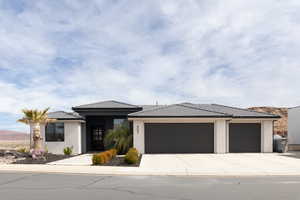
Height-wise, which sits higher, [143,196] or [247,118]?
[247,118]

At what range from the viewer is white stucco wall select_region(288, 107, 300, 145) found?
77.8 feet

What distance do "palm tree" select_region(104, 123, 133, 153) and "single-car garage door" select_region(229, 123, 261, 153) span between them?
8.27 m

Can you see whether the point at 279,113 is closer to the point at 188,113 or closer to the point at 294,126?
the point at 294,126

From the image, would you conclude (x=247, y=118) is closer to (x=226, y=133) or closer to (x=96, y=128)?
(x=226, y=133)

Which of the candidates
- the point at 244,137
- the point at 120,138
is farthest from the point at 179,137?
the point at 244,137

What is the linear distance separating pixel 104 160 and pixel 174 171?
4.17 meters

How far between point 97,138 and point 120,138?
3.78 meters

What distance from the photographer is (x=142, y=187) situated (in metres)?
8.20

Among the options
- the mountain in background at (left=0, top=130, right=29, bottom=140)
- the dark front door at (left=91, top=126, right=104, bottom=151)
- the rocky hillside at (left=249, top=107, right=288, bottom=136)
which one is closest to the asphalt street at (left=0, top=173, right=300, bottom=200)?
the dark front door at (left=91, top=126, right=104, bottom=151)

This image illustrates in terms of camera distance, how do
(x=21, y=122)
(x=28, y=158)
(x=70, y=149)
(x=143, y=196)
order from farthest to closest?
1. (x=70, y=149)
2. (x=21, y=122)
3. (x=28, y=158)
4. (x=143, y=196)

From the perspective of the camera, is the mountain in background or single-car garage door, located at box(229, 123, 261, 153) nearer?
single-car garage door, located at box(229, 123, 261, 153)

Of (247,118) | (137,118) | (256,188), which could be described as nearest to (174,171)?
(256,188)

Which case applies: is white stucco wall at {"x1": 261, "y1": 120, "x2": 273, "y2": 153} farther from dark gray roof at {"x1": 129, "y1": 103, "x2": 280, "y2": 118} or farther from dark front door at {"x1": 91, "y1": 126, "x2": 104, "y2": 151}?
dark front door at {"x1": 91, "y1": 126, "x2": 104, "y2": 151}

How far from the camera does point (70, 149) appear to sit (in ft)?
60.3
